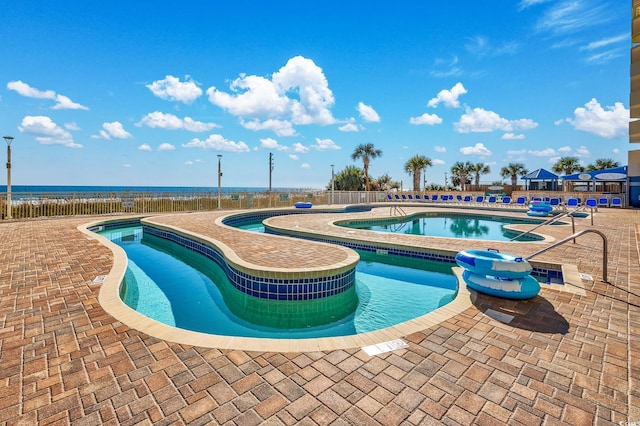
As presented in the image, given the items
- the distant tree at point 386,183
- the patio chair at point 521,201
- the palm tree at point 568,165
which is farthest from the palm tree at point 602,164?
the distant tree at point 386,183

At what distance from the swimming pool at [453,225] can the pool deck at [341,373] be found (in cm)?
800

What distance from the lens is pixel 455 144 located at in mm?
34750

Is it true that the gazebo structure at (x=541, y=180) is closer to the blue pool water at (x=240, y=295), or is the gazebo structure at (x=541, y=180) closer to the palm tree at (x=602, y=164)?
the palm tree at (x=602, y=164)

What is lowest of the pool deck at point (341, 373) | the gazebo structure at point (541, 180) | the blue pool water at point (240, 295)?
the blue pool water at point (240, 295)

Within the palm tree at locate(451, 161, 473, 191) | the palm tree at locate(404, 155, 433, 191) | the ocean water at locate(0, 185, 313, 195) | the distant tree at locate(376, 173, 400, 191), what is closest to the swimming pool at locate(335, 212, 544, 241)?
the ocean water at locate(0, 185, 313, 195)

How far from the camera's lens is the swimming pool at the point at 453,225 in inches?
447

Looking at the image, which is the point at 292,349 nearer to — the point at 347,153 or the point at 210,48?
the point at 210,48

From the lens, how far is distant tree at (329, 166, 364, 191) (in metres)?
32.6

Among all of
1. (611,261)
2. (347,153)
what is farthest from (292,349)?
(347,153)

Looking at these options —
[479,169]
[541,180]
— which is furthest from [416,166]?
[541,180]

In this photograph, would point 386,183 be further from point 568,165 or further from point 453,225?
point 568,165

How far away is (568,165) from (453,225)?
36283mm

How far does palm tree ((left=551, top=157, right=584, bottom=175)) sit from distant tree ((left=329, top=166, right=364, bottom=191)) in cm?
2833

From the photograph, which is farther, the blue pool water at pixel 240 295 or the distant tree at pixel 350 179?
the distant tree at pixel 350 179
